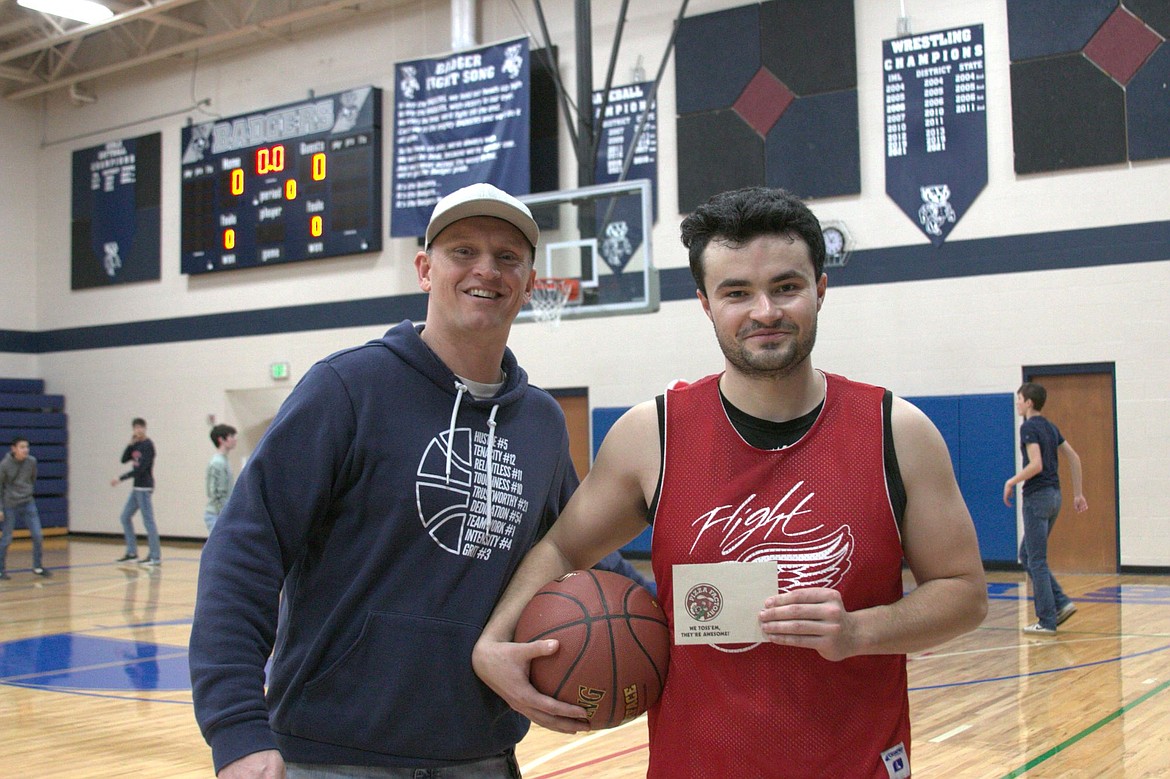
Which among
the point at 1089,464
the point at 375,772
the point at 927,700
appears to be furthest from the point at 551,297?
the point at 375,772

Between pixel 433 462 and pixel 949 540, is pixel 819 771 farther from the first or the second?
pixel 433 462

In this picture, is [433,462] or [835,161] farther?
[835,161]

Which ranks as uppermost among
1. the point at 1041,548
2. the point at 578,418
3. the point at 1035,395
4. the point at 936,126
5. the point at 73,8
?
the point at 73,8

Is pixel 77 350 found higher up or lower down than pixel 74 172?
lower down

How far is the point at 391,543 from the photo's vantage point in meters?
1.92

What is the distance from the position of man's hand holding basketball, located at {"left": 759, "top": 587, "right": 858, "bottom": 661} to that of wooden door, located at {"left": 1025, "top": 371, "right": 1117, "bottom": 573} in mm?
9317

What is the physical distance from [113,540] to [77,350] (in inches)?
119

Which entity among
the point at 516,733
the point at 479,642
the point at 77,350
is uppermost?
the point at 77,350

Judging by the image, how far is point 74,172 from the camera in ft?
54.3

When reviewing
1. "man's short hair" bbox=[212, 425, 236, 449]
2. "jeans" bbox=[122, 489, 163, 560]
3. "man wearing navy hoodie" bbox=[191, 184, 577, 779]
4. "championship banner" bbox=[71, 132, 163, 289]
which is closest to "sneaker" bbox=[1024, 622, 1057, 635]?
"man wearing navy hoodie" bbox=[191, 184, 577, 779]

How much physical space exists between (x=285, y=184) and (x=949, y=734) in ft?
37.5

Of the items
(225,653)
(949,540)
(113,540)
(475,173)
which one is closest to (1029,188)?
(475,173)

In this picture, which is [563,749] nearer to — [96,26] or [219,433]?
[219,433]

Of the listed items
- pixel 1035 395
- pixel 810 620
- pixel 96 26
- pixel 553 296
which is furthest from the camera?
pixel 96 26
